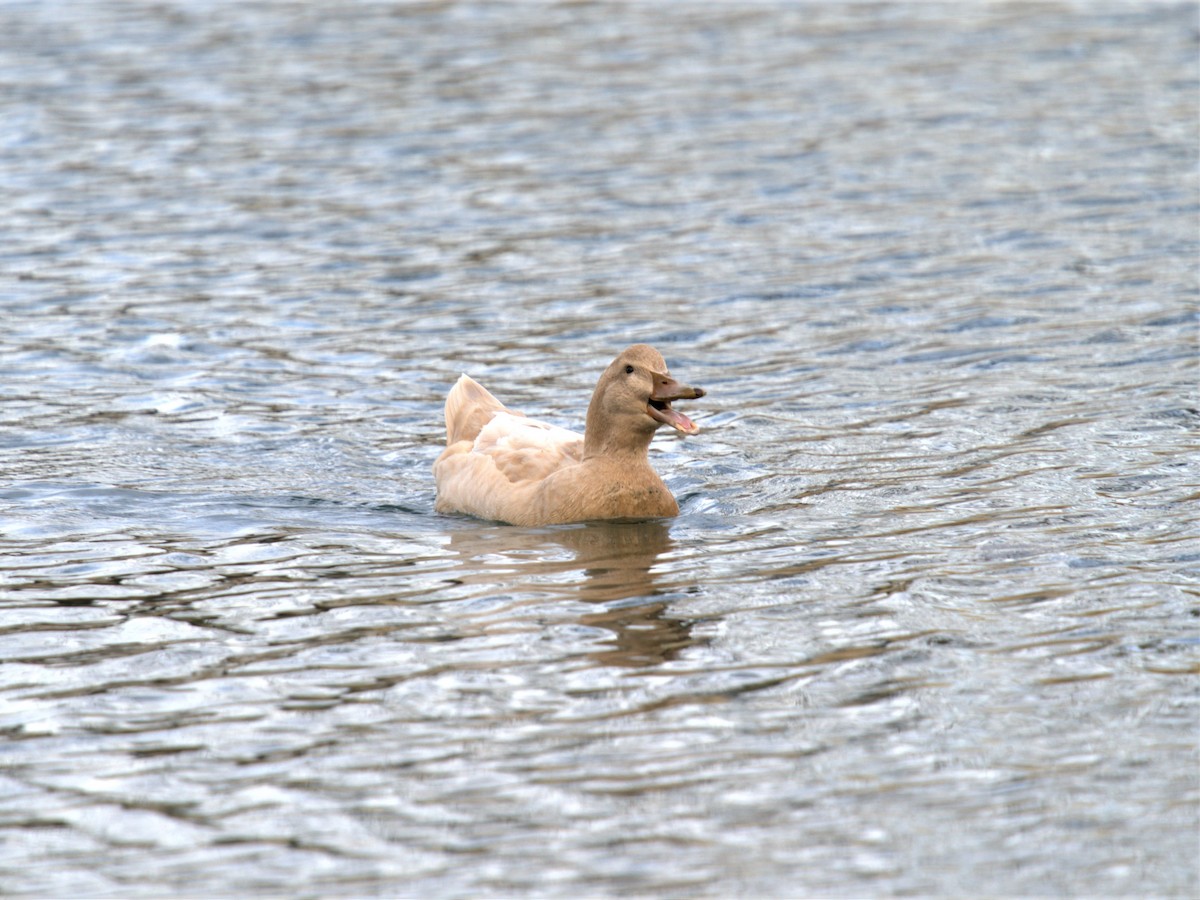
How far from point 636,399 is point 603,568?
1.07 m

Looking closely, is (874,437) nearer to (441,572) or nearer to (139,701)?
(441,572)

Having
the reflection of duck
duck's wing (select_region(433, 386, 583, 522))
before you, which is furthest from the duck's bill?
duck's wing (select_region(433, 386, 583, 522))

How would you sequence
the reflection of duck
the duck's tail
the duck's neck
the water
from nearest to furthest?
1. the water
2. the reflection of duck
3. the duck's neck
4. the duck's tail

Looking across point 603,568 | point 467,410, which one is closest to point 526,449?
point 467,410

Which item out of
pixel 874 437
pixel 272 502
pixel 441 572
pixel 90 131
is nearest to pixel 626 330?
pixel 874 437

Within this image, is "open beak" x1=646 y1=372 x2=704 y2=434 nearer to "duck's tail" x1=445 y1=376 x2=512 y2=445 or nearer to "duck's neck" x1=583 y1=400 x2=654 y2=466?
"duck's neck" x1=583 y1=400 x2=654 y2=466

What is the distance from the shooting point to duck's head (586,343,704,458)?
32.0 ft

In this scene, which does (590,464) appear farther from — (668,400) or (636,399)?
(668,400)

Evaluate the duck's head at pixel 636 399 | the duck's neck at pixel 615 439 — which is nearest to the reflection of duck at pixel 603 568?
the duck's neck at pixel 615 439

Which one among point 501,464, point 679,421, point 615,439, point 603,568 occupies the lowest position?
point 603,568

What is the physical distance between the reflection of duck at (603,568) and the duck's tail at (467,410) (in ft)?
3.97

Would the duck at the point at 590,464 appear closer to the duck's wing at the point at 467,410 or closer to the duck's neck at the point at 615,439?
the duck's neck at the point at 615,439

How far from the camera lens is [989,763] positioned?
650 cm

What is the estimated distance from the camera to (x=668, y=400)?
979cm
